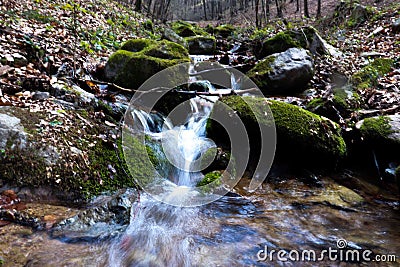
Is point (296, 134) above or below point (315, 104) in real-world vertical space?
below

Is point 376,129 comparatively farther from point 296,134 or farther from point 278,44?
point 278,44

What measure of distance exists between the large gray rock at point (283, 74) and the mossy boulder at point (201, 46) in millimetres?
5564

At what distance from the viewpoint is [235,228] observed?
3498mm

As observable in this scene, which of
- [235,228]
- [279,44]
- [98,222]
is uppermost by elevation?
[279,44]

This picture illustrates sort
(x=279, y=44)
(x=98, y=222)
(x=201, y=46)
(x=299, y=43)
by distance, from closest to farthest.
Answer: (x=98, y=222)
(x=299, y=43)
(x=279, y=44)
(x=201, y=46)

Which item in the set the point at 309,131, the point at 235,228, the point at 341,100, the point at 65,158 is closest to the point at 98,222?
the point at 65,158

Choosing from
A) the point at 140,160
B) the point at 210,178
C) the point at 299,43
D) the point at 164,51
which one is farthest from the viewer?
the point at 299,43

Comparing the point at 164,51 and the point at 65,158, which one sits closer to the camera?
the point at 65,158

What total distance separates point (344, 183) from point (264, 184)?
1362 mm

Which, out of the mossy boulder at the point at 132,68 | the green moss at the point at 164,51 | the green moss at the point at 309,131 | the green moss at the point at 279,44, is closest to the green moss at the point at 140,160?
the mossy boulder at the point at 132,68

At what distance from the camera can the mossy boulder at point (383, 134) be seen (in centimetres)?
470

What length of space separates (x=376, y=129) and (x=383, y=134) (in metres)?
0.14

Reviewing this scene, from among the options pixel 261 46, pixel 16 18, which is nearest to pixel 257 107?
pixel 261 46

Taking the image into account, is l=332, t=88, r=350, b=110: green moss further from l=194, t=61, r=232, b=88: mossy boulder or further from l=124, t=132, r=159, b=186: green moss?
l=124, t=132, r=159, b=186: green moss
